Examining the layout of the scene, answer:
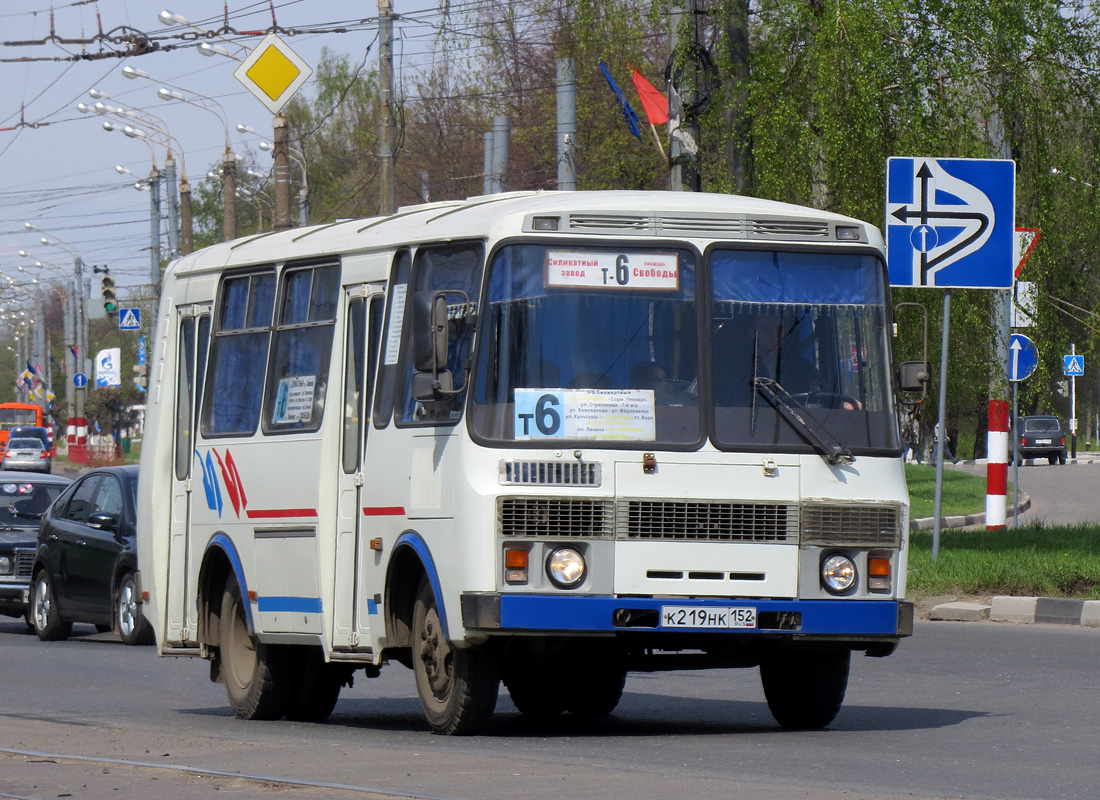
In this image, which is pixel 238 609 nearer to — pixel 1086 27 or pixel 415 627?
pixel 415 627

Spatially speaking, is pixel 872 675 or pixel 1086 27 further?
pixel 1086 27

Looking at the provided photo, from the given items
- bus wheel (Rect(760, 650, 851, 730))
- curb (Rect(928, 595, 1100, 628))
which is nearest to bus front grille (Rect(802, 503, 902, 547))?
bus wheel (Rect(760, 650, 851, 730))

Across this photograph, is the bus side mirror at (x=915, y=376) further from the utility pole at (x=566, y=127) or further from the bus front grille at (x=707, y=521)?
the utility pole at (x=566, y=127)

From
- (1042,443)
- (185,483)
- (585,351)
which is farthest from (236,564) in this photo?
(1042,443)

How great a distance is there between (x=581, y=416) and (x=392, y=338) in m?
1.42

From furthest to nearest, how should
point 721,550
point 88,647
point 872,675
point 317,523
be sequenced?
point 88,647, point 872,675, point 317,523, point 721,550

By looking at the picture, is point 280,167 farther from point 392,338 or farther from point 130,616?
point 392,338

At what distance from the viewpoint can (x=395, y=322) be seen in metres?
10.4

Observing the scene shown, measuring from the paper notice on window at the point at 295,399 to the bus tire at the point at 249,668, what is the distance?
3.82 ft

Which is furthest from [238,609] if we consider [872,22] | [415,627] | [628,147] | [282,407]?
[628,147]

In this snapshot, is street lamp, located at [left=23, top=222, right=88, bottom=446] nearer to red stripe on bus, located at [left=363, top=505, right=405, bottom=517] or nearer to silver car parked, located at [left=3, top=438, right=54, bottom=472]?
silver car parked, located at [left=3, top=438, right=54, bottom=472]

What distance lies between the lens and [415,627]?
9898 mm

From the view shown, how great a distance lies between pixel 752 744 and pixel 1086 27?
39.7 ft

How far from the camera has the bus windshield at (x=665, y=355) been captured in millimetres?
9391
